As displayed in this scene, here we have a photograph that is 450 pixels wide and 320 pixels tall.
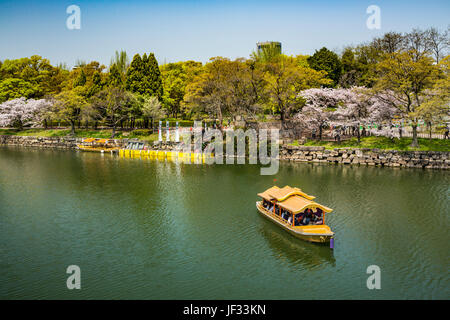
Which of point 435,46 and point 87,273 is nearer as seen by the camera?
point 87,273

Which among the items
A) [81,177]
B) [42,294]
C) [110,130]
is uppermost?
[110,130]

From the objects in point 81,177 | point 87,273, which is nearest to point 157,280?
point 87,273

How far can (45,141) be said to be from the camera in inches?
3187

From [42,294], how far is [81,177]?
28.0 m

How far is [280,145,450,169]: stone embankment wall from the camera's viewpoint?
157ft

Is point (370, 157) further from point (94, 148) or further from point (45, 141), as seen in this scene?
point (45, 141)

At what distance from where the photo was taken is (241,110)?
61.8m

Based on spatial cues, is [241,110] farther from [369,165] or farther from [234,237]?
[234,237]

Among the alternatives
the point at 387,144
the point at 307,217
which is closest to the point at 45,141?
the point at 387,144

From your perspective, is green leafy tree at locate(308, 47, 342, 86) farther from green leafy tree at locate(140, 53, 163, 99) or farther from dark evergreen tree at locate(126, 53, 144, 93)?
dark evergreen tree at locate(126, 53, 144, 93)

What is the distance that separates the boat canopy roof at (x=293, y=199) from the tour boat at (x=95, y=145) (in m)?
49.4

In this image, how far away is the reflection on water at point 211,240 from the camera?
18.0 meters

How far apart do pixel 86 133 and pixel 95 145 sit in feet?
41.4

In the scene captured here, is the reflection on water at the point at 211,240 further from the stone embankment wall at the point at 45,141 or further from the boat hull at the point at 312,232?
the stone embankment wall at the point at 45,141
